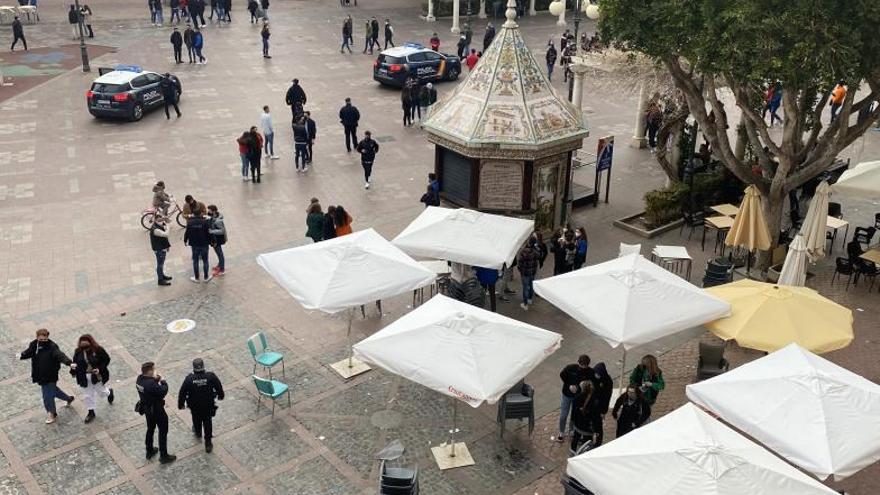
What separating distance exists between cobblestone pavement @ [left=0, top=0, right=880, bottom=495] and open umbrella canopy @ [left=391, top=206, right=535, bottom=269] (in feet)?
5.67

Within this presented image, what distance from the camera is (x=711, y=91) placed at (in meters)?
16.5

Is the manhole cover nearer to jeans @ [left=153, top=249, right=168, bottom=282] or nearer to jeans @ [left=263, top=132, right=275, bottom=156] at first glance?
jeans @ [left=153, top=249, right=168, bottom=282]

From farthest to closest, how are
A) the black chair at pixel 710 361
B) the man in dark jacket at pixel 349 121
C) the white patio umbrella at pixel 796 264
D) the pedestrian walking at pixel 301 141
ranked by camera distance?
1. the man in dark jacket at pixel 349 121
2. the pedestrian walking at pixel 301 141
3. the white patio umbrella at pixel 796 264
4. the black chair at pixel 710 361

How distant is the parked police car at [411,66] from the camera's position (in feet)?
99.1

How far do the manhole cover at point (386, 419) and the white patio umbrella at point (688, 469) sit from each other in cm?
407

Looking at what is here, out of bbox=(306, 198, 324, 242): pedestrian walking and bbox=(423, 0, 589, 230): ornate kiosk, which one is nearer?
bbox=(306, 198, 324, 242): pedestrian walking

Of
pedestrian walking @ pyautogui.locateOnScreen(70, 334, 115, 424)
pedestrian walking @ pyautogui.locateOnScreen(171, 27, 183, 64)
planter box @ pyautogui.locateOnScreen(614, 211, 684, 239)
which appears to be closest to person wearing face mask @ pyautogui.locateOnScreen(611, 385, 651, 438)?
pedestrian walking @ pyautogui.locateOnScreen(70, 334, 115, 424)

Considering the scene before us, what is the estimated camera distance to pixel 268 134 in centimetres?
2283

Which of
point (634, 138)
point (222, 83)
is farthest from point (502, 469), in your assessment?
point (222, 83)

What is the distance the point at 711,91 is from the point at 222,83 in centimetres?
1963

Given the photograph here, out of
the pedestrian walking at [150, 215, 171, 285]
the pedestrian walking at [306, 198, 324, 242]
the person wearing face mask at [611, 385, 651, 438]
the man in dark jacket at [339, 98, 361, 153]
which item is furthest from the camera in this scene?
the man in dark jacket at [339, 98, 361, 153]

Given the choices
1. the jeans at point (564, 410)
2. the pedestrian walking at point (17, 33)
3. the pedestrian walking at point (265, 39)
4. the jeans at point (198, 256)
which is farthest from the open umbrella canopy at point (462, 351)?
the pedestrian walking at point (17, 33)

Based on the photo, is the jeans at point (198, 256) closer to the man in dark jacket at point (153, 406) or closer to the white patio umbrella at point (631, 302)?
the man in dark jacket at point (153, 406)

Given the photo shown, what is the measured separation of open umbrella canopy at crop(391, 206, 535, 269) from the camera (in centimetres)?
1406
